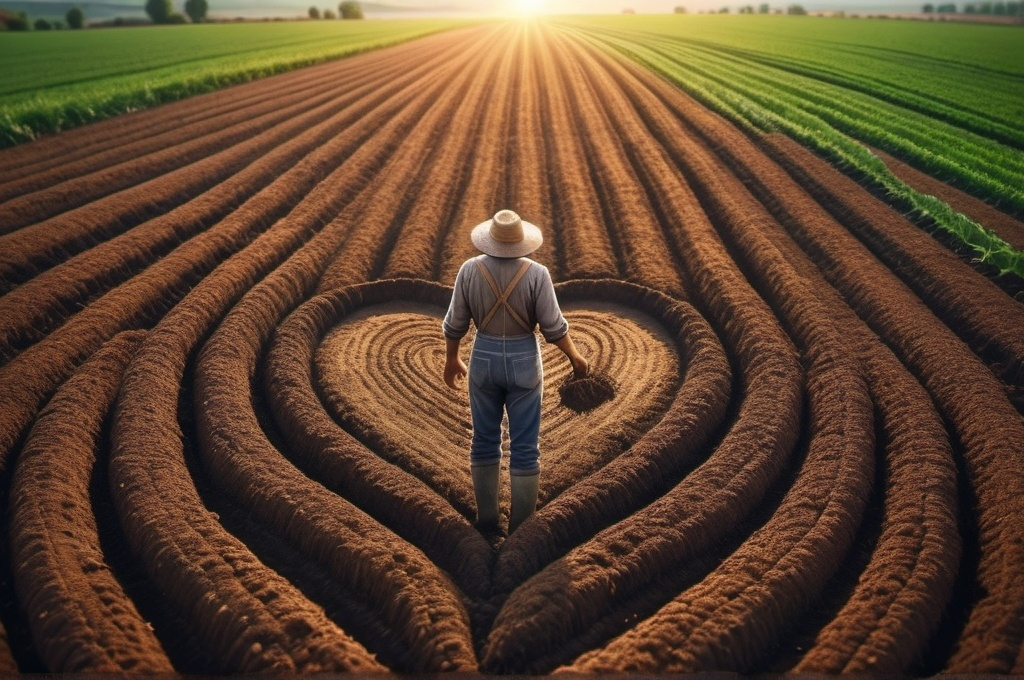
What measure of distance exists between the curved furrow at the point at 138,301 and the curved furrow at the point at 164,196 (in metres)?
0.74

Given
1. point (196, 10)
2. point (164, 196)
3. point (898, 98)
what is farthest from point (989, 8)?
point (164, 196)

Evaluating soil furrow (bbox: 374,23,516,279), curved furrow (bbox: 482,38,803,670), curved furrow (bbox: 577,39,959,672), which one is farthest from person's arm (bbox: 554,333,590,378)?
soil furrow (bbox: 374,23,516,279)

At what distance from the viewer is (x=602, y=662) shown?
4422 millimetres

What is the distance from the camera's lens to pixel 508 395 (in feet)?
18.7

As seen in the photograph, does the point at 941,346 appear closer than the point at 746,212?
Yes

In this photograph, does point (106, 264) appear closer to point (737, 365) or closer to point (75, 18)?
point (737, 365)

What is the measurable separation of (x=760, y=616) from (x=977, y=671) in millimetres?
1138

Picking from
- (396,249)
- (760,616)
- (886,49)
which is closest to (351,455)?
(760,616)

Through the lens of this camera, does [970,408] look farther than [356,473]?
Yes

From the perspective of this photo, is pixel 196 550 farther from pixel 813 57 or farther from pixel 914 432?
pixel 813 57

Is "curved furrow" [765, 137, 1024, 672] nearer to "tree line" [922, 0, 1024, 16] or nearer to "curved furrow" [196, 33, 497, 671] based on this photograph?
"curved furrow" [196, 33, 497, 671]

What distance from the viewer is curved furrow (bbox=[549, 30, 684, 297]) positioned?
10.5 meters

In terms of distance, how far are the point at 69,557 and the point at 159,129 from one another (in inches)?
664

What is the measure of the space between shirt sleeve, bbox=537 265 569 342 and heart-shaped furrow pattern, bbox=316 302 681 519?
4.57ft
